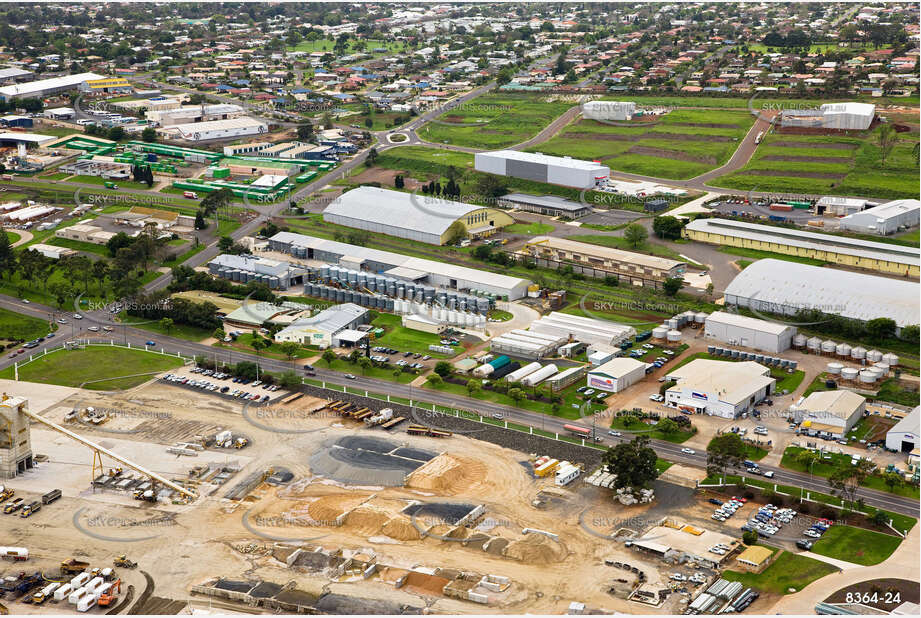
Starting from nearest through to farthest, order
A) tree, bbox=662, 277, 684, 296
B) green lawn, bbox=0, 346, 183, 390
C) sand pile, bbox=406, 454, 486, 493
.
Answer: sand pile, bbox=406, 454, 486, 493, green lawn, bbox=0, 346, 183, 390, tree, bbox=662, 277, 684, 296

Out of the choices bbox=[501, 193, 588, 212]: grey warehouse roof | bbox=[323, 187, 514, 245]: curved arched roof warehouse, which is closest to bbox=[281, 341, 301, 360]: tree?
bbox=[323, 187, 514, 245]: curved arched roof warehouse

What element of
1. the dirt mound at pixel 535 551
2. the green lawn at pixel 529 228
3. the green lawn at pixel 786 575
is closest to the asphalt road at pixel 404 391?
the green lawn at pixel 786 575

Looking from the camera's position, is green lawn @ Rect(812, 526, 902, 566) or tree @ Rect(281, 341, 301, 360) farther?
tree @ Rect(281, 341, 301, 360)

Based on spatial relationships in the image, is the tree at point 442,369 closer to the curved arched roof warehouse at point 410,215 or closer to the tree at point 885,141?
the curved arched roof warehouse at point 410,215

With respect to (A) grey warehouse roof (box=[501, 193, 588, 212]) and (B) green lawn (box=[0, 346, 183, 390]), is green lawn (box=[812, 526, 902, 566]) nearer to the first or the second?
(B) green lawn (box=[0, 346, 183, 390])

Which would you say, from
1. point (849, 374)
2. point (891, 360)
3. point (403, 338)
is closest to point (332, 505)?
point (403, 338)

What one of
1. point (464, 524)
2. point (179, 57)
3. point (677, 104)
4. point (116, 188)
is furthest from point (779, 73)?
point (464, 524)

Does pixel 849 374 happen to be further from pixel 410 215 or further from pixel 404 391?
pixel 410 215
